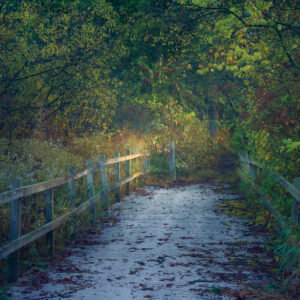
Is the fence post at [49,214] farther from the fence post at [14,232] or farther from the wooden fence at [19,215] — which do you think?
the fence post at [14,232]

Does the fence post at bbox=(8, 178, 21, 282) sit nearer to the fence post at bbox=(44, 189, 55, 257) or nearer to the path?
the path

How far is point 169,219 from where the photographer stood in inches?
463

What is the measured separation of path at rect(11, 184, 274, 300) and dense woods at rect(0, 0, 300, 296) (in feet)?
2.99

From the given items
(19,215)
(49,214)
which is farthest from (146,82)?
(19,215)

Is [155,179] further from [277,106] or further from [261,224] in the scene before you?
[277,106]

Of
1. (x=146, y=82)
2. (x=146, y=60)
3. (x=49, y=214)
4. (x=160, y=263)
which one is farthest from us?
(x=146, y=82)

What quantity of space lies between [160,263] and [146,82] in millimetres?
15864

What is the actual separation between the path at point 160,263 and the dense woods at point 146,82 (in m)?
0.91

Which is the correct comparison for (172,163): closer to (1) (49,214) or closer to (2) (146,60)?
(2) (146,60)

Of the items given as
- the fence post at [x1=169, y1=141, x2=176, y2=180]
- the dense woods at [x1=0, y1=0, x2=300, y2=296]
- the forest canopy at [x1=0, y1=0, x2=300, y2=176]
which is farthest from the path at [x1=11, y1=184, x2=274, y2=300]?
the fence post at [x1=169, y1=141, x2=176, y2=180]

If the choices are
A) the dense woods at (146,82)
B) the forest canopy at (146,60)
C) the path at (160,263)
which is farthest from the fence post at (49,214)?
the forest canopy at (146,60)

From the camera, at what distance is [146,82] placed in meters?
22.5

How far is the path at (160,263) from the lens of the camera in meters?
5.98

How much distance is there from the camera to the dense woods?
31.7 ft
